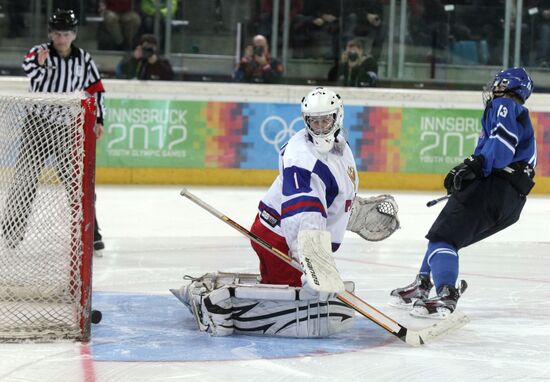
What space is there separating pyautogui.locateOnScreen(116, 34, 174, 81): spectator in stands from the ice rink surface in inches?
77.5

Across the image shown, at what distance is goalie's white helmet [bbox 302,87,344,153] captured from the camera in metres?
3.70

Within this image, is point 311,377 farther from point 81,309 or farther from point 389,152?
point 389,152

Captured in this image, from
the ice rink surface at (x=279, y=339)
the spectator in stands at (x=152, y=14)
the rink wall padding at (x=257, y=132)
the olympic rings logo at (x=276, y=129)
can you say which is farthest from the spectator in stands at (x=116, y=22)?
the ice rink surface at (x=279, y=339)

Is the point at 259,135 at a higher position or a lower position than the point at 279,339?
higher

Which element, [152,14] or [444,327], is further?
[152,14]

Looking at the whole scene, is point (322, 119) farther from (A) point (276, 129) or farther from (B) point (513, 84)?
(A) point (276, 129)

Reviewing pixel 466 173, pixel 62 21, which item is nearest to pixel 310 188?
pixel 466 173

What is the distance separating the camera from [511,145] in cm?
411

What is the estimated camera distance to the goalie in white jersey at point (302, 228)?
3617 millimetres

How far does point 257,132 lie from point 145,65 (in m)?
0.98

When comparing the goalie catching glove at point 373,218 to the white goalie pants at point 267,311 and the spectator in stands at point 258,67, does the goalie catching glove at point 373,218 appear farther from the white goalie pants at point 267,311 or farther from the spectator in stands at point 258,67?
the spectator in stands at point 258,67

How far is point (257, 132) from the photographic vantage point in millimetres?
8336

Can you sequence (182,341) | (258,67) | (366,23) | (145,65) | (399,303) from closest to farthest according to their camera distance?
(182,341) → (399,303) → (145,65) → (258,67) → (366,23)

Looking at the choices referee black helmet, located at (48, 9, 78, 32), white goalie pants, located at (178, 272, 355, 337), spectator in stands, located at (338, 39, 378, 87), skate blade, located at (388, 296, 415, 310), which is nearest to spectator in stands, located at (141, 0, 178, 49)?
spectator in stands, located at (338, 39, 378, 87)
